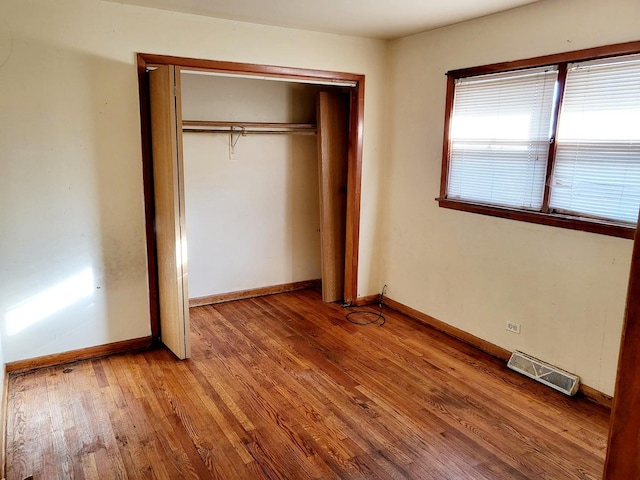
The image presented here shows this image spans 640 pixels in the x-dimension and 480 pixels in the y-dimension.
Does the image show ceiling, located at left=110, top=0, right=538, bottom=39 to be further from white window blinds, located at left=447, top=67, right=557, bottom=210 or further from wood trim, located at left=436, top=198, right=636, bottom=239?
wood trim, located at left=436, top=198, right=636, bottom=239

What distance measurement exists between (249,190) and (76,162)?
1.85 meters

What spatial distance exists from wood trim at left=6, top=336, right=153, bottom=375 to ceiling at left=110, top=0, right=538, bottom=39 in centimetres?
243

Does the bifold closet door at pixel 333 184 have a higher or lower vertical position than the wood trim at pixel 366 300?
higher

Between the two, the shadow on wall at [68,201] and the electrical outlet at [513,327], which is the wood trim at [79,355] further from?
the electrical outlet at [513,327]

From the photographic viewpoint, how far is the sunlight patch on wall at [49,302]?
3.16m

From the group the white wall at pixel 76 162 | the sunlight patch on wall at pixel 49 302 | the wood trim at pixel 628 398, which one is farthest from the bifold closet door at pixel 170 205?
the wood trim at pixel 628 398

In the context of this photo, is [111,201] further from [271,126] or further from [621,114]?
[621,114]

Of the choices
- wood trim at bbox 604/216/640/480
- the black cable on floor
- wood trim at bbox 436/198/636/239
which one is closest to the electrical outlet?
wood trim at bbox 436/198/636/239

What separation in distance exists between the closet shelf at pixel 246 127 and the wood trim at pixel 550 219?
1737 mm

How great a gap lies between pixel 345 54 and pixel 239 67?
104cm

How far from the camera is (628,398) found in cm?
87

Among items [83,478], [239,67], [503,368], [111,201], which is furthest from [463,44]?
[83,478]

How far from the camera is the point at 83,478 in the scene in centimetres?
223

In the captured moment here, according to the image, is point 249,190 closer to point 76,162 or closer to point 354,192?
point 354,192
